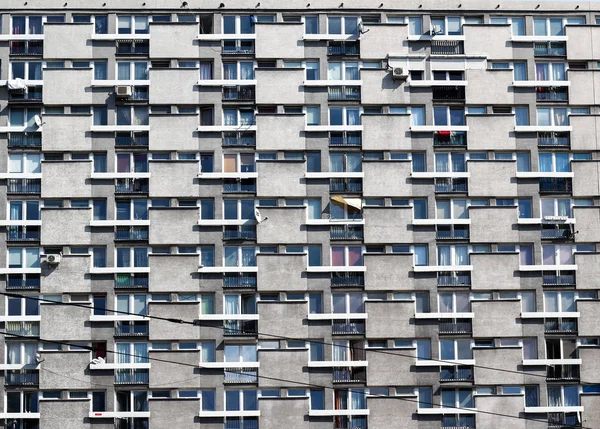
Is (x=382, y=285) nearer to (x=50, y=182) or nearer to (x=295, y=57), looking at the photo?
(x=295, y=57)

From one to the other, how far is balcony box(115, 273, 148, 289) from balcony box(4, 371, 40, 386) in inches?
225

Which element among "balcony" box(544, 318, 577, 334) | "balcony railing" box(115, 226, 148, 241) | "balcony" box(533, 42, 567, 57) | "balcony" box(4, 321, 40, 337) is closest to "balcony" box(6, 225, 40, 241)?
"balcony railing" box(115, 226, 148, 241)

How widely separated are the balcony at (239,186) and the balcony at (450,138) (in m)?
9.23

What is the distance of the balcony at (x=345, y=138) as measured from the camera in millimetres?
76562

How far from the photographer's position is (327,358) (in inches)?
2923

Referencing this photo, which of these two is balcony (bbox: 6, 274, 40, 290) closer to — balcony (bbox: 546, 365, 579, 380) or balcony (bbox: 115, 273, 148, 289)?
balcony (bbox: 115, 273, 148, 289)

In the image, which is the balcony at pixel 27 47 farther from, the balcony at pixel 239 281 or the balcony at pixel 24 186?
the balcony at pixel 239 281

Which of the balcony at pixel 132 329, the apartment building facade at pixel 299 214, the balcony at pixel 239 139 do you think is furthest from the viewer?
the balcony at pixel 239 139

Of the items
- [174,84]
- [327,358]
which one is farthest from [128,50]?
[327,358]

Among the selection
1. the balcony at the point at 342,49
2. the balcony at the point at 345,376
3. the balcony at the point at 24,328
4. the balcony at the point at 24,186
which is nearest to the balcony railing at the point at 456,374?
the balcony at the point at 345,376

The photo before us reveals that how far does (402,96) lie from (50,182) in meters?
17.7

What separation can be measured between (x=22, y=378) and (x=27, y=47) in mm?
16383

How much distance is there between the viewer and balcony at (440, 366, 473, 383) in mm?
74625

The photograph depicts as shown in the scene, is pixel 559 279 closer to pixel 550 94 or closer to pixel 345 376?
pixel 550 94
